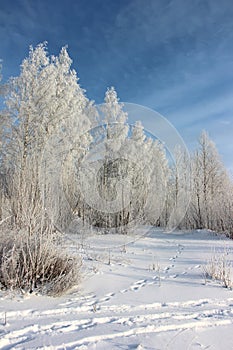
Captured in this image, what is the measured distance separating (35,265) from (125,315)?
129 cm

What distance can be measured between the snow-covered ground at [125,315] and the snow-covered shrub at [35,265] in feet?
0.55

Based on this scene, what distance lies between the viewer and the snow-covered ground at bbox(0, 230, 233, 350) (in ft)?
6.70

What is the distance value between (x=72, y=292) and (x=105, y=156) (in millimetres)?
6636

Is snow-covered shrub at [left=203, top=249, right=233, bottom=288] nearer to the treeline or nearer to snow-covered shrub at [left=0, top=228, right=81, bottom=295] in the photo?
snow-covered shrub at [left=0, top=228, right=81, bottom=295]

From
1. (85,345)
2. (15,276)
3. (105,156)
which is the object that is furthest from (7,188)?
(105,156)

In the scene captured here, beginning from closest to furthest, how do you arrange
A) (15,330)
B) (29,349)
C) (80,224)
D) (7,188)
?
(29,349) < (15,330) < (7,188) < (80,224)

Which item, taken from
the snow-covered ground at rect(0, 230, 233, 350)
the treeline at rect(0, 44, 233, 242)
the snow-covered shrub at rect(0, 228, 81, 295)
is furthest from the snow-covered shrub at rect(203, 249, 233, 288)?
the treeline at rect(0, 44, 233, 242)

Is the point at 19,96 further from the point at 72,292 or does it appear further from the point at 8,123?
the point at 72,292

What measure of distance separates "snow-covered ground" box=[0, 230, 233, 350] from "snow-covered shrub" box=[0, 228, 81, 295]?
0.17 meters

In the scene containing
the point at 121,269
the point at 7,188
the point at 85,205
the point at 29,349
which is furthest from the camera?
the point at 85,205

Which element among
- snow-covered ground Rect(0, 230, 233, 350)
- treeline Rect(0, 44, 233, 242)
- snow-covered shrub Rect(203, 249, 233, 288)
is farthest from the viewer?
treeline Rect(0, 44, 233, 242)

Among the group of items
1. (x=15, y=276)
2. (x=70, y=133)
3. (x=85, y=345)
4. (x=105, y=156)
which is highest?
(x=70, y=133)

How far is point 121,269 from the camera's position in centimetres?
441

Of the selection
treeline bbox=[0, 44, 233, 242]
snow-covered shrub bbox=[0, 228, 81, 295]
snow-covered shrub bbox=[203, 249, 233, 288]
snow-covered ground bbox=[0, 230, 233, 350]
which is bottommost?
snow-covered ground bbox=[0, 230, 233, 350]
